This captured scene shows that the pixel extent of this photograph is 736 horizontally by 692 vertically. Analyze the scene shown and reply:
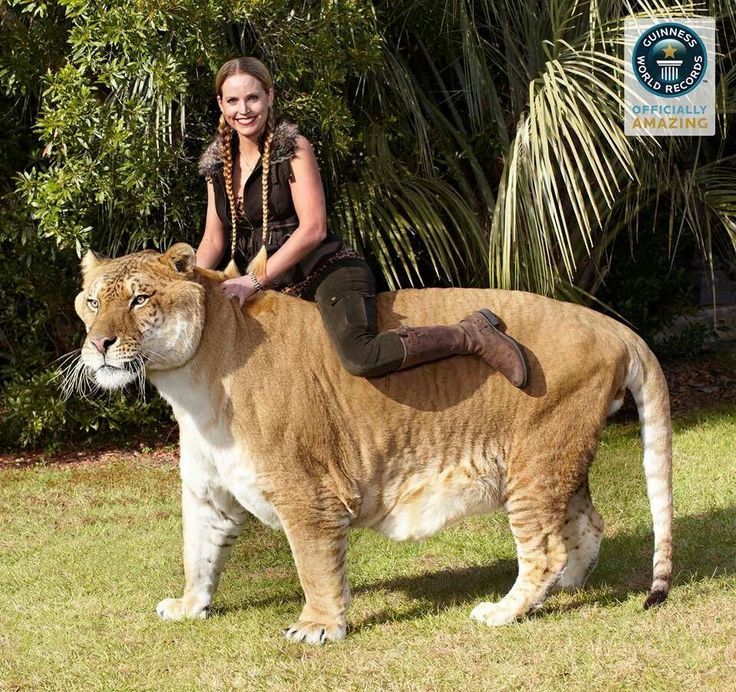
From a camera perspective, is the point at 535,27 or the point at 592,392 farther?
the point at 535,27

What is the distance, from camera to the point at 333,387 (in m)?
5.36

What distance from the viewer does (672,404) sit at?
11562mm

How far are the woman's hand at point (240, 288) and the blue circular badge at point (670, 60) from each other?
4.72 metres

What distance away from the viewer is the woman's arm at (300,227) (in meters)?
5.30

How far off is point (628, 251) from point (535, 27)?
157 inches

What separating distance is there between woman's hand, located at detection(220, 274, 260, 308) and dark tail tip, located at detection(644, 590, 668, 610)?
2406 millimetres

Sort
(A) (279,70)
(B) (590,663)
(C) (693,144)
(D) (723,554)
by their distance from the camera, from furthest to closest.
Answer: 1. (C) (693,144)
2. (A) (279,70)
3. (D) (723,554)
4. (B) (590,663)

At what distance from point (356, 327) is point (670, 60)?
201 inches

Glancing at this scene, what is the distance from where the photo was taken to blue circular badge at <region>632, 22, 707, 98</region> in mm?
8906

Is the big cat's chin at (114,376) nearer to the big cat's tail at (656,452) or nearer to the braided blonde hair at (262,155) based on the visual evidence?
the braided blonde hair at (262,155)

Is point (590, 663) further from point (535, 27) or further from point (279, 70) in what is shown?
point (535, 27)

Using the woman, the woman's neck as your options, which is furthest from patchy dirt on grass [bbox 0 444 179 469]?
the woman's neck

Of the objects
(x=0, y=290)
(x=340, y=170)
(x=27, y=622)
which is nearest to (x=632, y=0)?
(x=340, y=170)

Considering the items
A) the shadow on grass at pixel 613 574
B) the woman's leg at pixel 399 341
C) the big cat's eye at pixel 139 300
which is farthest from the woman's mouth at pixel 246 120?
the shadow on grass at pixel 613 574
